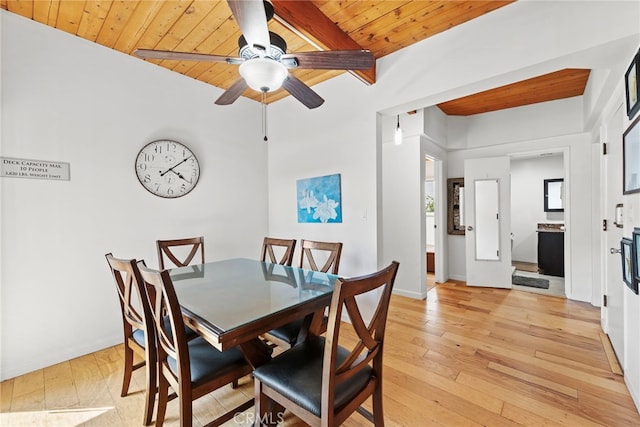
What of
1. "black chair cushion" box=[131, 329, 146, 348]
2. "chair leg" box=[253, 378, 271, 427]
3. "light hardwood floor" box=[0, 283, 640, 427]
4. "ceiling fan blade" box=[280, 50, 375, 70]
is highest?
"ceiling fan blade" box=[280, 50, 375, 70]

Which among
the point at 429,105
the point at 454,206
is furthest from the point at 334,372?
the point at 454,206

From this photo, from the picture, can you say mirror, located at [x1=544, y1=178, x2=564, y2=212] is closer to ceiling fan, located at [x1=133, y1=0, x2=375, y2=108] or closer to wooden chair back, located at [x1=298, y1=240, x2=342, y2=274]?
wooden chair back, located at [x1=298, y1=240, x2=342, y2=274]

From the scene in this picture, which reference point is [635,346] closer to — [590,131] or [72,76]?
[590,131]

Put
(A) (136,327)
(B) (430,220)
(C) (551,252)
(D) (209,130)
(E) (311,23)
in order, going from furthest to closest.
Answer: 1. (B) (430,220)
2. (C) (551,252)
3. (D) (209,130)
4. (E) (311,23)
5. (A) (136,327)

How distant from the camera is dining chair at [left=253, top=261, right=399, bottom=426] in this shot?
1046 millimetres

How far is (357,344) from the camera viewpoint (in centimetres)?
116

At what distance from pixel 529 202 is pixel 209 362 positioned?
22.1ft

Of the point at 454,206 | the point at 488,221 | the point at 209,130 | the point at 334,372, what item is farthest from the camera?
the point at 454,206

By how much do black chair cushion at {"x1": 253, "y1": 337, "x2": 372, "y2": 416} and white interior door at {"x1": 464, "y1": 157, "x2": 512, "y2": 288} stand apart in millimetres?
3668

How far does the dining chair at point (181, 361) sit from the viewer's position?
1.18 meters

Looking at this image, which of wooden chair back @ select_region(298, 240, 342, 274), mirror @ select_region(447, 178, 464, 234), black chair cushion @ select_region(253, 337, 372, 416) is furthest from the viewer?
mirror @ select_region(447, 178, 464, 234)

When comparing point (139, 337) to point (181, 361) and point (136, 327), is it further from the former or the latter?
point (181, 361)

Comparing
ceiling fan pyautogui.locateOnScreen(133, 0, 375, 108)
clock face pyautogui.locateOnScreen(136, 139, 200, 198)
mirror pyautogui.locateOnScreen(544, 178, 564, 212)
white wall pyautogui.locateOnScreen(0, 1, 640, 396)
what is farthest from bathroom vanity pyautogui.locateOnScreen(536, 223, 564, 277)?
clock face pyautogui.locateOnScreen(136, 139, 200, 198)

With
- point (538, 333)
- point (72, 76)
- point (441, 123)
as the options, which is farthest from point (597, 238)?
point (72, 76)
